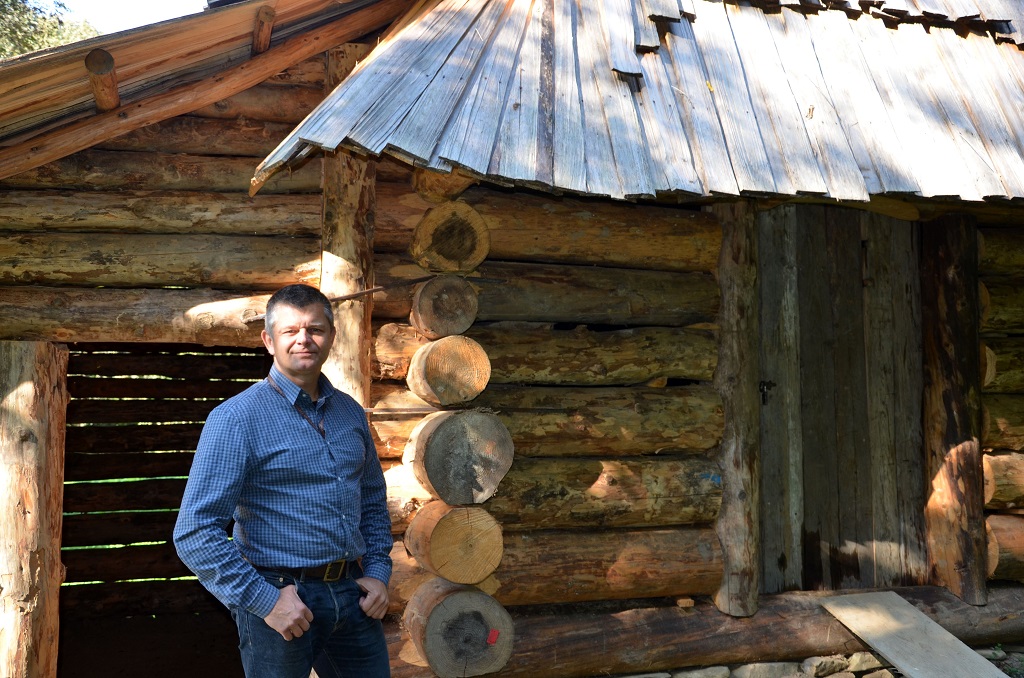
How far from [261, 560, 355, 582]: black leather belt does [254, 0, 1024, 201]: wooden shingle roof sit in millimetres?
1641

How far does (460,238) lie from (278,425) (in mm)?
1842

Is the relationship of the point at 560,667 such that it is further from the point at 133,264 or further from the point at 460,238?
the point at 133,264

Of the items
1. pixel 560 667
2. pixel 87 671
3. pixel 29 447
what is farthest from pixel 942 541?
pixel 87 671

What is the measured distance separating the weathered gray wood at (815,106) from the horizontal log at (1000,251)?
203cm

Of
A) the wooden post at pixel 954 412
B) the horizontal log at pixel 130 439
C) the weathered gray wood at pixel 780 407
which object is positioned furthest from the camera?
the horizontal log at pixel 130 439

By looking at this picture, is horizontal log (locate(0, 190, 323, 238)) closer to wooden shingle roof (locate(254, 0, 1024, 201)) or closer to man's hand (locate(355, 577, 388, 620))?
wooden shingle roof (locate(254, 0, 1024, 201))

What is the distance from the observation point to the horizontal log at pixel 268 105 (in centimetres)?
503

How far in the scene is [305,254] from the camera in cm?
495

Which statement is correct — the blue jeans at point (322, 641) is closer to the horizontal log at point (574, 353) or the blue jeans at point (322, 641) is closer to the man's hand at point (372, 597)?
the man's hand at point (372, 597)

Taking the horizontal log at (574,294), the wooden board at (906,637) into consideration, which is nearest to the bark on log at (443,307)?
the horizontal log at (574,294)

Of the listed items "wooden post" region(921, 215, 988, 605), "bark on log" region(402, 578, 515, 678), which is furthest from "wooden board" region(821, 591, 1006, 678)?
"bark on log" region(402, 578, 515, 678)

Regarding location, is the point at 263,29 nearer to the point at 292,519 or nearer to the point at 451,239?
the point at 451,239

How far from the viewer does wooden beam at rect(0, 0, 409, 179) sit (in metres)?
4.70

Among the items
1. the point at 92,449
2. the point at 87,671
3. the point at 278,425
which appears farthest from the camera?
the point at 92,449
